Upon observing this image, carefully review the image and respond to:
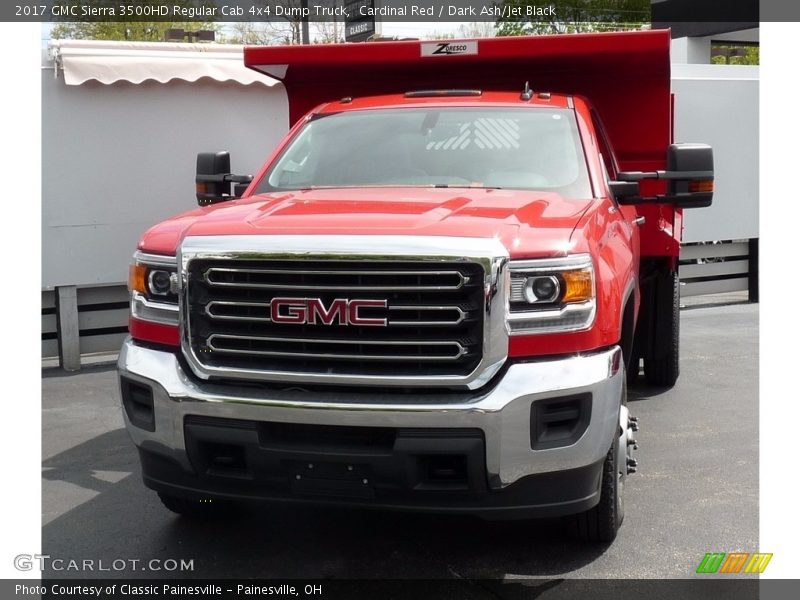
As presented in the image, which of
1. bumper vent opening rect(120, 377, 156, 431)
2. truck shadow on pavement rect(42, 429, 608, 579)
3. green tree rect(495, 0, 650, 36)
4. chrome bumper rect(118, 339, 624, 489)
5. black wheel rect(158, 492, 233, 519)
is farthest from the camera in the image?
green tree rect(495, 0, 650, 36)

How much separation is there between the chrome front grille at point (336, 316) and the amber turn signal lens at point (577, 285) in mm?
342

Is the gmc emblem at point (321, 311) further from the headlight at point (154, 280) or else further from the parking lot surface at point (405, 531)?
the parking lot surface at point (405, 531)

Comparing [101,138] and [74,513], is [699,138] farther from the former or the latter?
[74,513]

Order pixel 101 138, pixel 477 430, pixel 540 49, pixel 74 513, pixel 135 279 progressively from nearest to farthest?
pixel 477 430
pixel 135 279
pixel 74 513
pixel 540 49
pixel 101 138

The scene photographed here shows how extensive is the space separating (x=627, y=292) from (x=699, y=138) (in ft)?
25.5

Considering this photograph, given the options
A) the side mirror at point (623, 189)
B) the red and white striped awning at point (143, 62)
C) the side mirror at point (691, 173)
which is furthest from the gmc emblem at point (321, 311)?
the red and white striped awning at point (143, 62)

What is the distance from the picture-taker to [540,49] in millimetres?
6145

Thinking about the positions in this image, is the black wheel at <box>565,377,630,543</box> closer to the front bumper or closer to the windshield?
the front bumper

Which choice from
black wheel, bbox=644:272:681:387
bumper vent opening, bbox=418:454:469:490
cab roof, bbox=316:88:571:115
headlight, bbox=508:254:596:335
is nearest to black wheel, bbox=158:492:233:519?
bumper vent opening, bbox=418:454:469:490

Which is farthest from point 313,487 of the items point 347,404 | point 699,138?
point 699,138

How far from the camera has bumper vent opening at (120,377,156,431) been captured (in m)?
3.90

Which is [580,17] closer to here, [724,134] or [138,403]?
[724,134]

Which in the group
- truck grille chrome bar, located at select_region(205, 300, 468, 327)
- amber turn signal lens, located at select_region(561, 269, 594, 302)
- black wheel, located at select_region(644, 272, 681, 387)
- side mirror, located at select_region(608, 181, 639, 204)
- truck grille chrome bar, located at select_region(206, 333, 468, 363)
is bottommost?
black wheel, located at select_region(644, 272, 681, 387)

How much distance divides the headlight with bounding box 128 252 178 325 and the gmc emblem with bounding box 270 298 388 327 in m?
0.47
